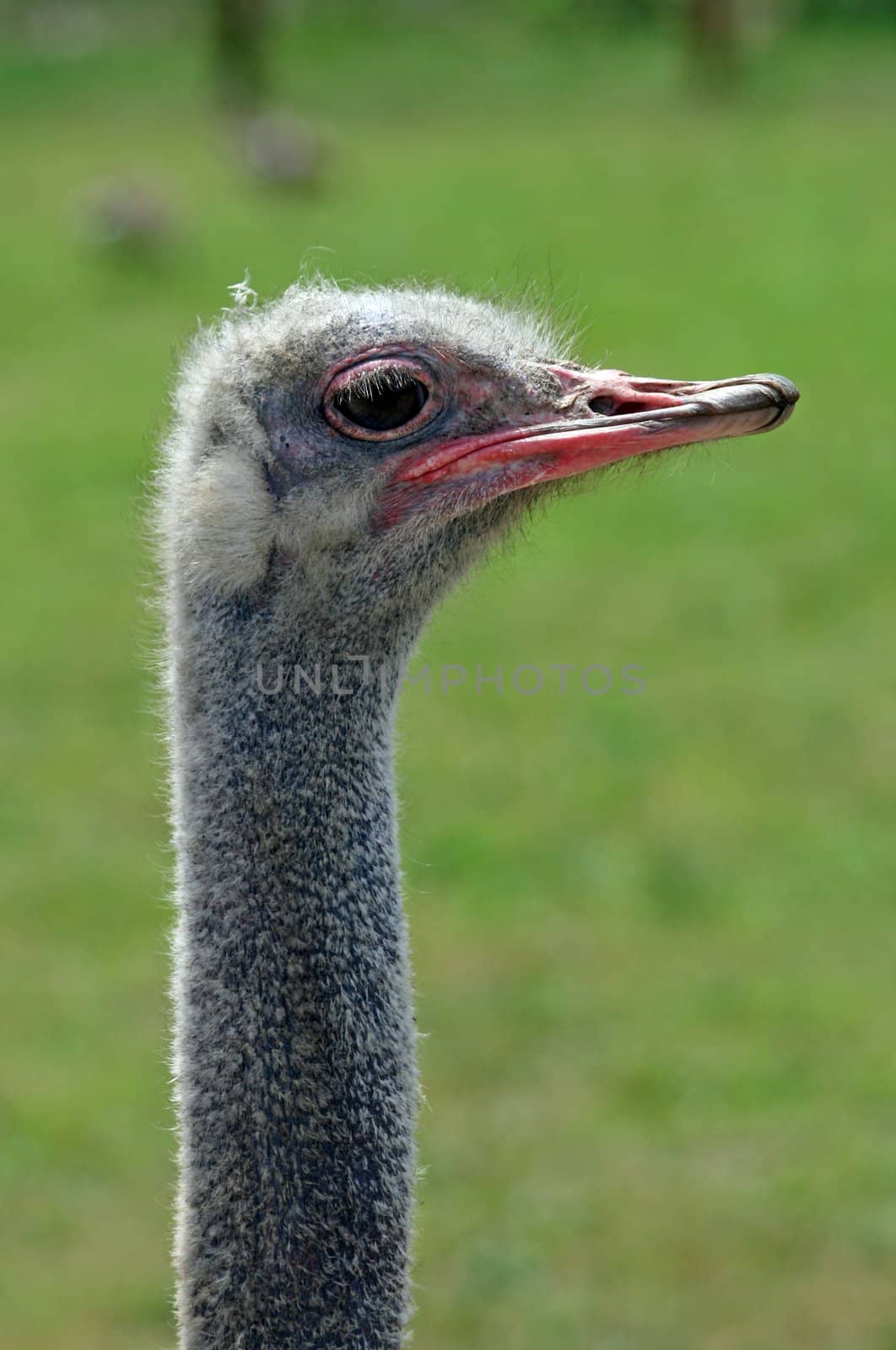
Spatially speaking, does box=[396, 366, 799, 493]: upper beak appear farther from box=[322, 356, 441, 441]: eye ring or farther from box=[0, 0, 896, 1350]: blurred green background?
box=[0, 0, 896, 1350]: blurred green background

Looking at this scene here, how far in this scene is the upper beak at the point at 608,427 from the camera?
2.18 meters

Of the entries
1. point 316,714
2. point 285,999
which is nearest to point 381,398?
point 316,714

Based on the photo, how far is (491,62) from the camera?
22.6 m

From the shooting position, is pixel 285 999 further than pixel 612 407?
No

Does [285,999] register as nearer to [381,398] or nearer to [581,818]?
[381,398]

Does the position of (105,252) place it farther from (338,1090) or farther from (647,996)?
(338,1090)

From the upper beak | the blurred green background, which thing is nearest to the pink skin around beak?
the upper beak

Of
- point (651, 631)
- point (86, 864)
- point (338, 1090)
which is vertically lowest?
point (338, 1090)

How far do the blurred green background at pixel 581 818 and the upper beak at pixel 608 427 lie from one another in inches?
7.4

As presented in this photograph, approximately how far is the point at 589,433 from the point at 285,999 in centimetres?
72

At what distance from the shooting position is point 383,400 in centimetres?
229

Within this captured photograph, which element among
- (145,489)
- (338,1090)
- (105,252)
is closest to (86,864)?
(145,489)

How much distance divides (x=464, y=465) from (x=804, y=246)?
12722mm

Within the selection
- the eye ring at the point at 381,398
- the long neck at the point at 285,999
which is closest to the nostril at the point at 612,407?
the eye ring at the point at 381,398
